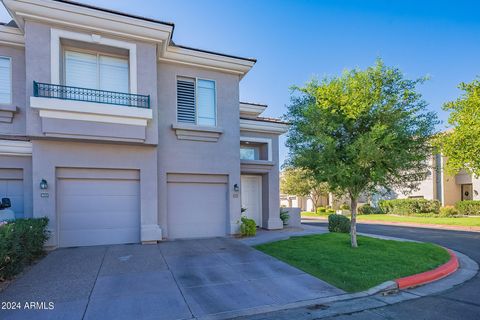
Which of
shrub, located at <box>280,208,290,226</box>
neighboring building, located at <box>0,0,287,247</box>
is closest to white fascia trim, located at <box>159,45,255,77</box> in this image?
neighboring building, located at <box>0,0,287,247</box>

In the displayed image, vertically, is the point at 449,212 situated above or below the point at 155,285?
below

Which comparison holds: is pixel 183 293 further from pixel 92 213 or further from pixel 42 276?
pixel 92 213

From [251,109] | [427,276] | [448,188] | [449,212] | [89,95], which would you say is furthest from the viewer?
[448,188]

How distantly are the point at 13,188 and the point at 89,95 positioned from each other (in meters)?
4.18

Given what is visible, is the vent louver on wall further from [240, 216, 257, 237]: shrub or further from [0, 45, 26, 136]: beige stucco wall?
[0, 45, 26, 136]: beige stucco wall

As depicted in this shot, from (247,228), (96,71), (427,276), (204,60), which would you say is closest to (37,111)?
(96,71)

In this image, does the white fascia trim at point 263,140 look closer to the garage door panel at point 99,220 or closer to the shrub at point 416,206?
the garage door panel at point 99,220

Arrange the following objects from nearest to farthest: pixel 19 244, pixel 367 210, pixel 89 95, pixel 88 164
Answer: pixel 19 244 → pixel 89 95 → pixel 88 164 → pixel 367 210

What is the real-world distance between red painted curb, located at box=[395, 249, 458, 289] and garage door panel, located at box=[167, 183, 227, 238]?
7.24 metres

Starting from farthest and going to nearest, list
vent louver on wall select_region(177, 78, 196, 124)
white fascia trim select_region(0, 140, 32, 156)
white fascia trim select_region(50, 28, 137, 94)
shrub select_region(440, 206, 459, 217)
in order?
1. shrub select_region(440, 206, 459, 217)
2. vent louver on wall select_region(177, 78, 196, 124)
3. white fascia trim select_region(0, 140, 32, 156)
4. white fascia trim select_region(50, 28, 137, 94)

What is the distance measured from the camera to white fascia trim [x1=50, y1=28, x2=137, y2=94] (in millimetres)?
9555

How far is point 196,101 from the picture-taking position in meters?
12.1

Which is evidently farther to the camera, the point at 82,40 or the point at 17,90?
the point at 17,90

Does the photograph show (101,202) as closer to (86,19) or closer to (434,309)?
(86,19)
